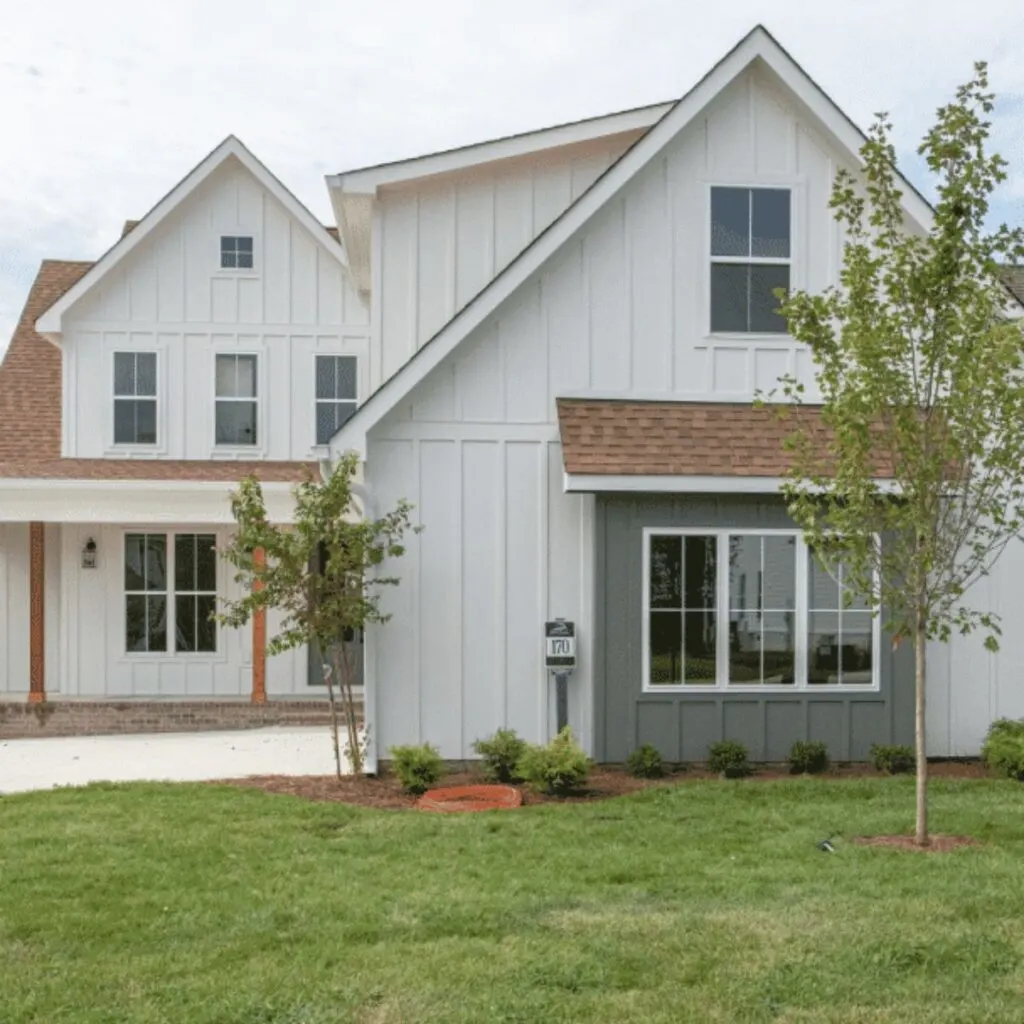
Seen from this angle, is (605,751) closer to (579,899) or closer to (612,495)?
(612,495)

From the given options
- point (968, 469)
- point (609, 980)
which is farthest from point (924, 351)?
point (609, 980)

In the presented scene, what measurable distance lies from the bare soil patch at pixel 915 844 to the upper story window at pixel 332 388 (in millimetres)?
11132

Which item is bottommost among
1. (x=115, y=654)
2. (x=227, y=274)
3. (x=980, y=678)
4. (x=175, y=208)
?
(x=115, y=654)

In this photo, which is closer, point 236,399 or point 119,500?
point 119,500

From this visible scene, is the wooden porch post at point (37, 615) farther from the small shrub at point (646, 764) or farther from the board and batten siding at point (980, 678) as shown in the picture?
the board and batten siding at point (980, 678)

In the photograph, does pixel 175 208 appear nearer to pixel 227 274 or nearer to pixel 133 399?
pixel 227 274

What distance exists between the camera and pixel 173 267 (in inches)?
707

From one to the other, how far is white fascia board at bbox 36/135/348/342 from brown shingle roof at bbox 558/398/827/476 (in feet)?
22.4

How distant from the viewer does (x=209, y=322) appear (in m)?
18.0

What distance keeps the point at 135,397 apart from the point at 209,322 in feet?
4.87

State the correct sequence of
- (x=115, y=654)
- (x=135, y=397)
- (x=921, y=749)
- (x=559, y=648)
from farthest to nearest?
(x=135, y=397) → (x=115, y=654) → (x=559, y=648) → (x=921, y=749)

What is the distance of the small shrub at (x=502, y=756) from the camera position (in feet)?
37.6

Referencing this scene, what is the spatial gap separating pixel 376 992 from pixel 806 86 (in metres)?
9.53

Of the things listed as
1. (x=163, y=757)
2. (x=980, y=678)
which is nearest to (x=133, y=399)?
(x=163, y=757)
